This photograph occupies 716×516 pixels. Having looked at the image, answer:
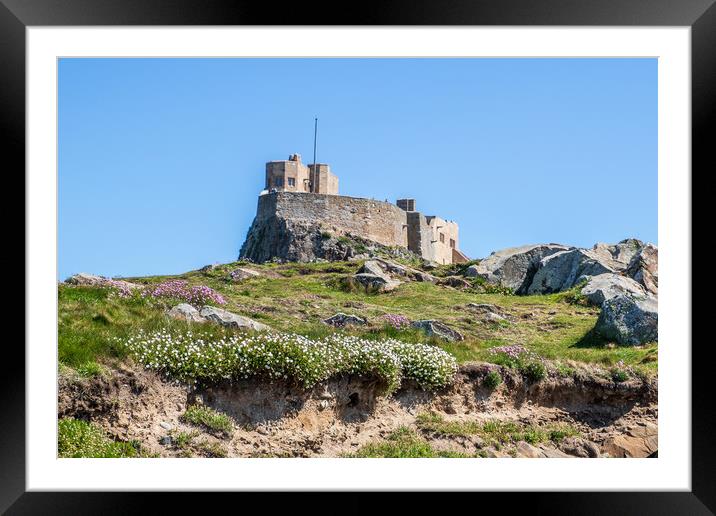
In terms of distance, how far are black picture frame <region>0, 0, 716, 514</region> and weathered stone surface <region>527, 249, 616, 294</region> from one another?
20.9 meters

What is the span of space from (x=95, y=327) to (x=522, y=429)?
311 inches

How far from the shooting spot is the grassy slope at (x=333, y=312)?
16469mm

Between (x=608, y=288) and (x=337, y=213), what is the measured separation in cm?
1975

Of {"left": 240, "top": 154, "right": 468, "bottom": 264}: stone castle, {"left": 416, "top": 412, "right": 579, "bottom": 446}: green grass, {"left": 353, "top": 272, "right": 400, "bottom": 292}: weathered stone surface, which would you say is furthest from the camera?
{"left": 240, "top": 154, "right": 468, "bottom": 264}: stone castle

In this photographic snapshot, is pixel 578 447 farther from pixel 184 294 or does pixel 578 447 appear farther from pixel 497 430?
pixel 184 294

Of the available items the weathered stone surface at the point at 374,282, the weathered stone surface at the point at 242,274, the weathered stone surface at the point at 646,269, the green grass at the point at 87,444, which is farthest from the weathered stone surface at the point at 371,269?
the green grass at the point at 87,444

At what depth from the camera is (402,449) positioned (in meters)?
15.8

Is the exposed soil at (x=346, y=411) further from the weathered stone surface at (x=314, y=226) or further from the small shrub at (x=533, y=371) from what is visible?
the weathered stone surface at (x=314, y=226)

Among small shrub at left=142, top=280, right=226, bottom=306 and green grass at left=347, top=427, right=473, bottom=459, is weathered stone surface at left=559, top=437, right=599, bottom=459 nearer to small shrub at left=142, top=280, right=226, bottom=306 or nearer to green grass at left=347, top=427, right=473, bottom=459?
green grass at left=347, top=427, right=473, bottom=459

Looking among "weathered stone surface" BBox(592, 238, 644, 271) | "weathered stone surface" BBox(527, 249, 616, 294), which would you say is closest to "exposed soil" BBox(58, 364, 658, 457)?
"weathered stone surface" BBox(527, 249, 616, 294)

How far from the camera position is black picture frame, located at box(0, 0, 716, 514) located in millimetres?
9906
